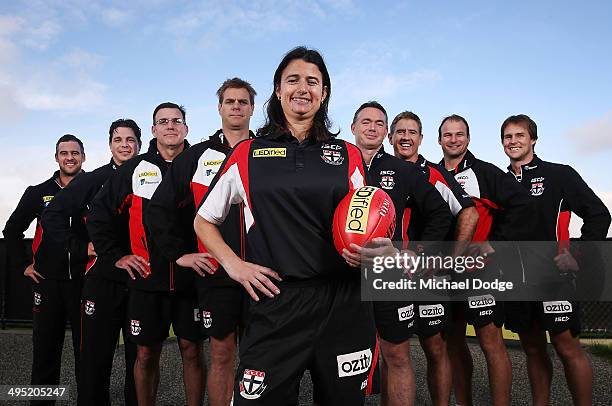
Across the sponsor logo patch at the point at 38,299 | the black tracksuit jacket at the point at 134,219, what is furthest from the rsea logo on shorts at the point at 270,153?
the sponsor logo patch at the point at 38,299

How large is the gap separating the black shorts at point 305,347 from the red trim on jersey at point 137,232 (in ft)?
6.89

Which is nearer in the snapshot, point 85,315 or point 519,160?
point 85,315

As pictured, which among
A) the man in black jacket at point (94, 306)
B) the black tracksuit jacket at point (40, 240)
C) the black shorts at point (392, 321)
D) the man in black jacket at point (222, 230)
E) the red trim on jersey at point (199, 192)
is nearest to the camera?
the man in black jacket at point (222, 230)

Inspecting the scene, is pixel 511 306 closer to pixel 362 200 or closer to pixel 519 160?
pixel 519 160

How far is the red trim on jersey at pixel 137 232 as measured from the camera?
4.15 m

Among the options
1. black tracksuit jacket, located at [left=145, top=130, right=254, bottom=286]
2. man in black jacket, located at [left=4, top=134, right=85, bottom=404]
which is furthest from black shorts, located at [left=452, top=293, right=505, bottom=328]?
man in black jacket, located at [left=4, top=134, right=85, bottom=404]

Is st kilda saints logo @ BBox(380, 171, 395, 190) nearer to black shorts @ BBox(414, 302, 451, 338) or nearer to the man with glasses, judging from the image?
black shorts @ BBox(414, 302, 451, 338)

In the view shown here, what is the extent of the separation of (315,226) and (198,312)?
6.83ft

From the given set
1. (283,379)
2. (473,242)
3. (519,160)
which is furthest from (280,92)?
(519,160)

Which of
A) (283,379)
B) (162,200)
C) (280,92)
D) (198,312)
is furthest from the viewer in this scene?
(198,312)

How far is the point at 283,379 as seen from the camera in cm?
218

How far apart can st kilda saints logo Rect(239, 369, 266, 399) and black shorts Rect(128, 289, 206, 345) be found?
6.08 ft

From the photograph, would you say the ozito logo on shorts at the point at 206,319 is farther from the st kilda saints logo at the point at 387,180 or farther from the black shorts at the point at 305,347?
the st kilda saints logo at the point at 387,180

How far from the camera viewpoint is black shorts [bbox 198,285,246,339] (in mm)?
3664
